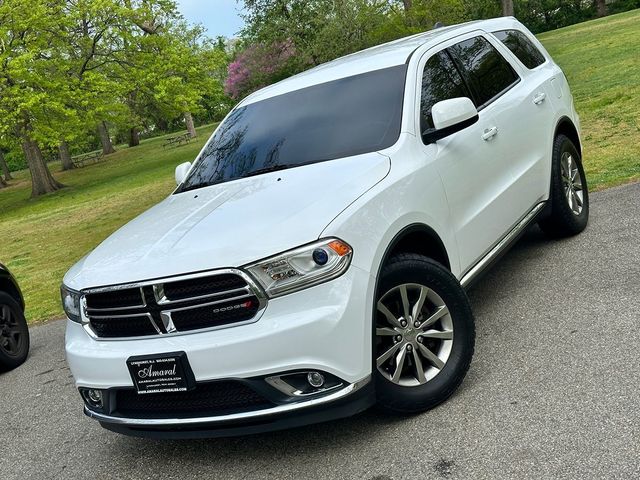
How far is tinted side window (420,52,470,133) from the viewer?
429 cm

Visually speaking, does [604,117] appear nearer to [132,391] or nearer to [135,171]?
[132,391]

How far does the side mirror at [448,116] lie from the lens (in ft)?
12.9

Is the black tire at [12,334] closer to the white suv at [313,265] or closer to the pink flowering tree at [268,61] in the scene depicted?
the white suv at [313,265]

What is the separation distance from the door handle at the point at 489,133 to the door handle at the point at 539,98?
0.89 metres

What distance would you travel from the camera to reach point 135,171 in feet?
101

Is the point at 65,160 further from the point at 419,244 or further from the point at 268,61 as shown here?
the point at 419,244

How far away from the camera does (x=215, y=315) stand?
3.16 meters

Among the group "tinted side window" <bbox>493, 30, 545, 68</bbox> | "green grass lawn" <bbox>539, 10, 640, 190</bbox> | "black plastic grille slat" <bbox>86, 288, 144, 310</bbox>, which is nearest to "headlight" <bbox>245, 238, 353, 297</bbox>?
"black plastic grille slat" <bbox>86, 288, 144, 310</bbox>

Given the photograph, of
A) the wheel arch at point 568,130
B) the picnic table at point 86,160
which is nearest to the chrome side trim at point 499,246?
the wheel arch at point 568,130

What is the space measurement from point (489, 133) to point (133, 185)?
69.4 feet

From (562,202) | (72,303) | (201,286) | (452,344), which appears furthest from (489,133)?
(72,303)

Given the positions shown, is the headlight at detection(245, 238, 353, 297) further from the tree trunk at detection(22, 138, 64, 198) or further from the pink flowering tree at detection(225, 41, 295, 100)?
the pink flowering tree at detection(225, 41, 295, 100)

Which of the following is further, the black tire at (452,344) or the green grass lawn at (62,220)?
the green grass lawn at (62,220)

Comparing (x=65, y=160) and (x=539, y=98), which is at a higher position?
(x=539, y=98)
